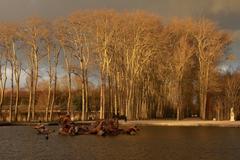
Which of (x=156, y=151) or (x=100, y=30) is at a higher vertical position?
(x=100, y=30)

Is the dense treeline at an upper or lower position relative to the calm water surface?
upper

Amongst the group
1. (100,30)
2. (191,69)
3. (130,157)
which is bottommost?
(130,157)

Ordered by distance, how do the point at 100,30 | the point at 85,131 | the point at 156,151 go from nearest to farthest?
the point at 156,151 < the point at 85,131 < the point at 100,30

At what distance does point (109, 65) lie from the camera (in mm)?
66625

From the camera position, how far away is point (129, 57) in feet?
225

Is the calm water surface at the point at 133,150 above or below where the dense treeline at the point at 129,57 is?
below

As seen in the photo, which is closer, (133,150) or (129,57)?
(133,150)

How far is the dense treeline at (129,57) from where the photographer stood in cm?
6550

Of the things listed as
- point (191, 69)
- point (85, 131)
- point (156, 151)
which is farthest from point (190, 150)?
point (191, 69)

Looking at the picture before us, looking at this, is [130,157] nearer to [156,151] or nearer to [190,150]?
[156,151]

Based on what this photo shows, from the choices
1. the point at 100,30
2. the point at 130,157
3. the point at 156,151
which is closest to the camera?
the point at 130,157

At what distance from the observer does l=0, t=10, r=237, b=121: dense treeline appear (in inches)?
2579

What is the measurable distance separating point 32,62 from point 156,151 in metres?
43.1

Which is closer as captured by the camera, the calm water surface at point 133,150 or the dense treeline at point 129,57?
the calm water surface at point 133,150
